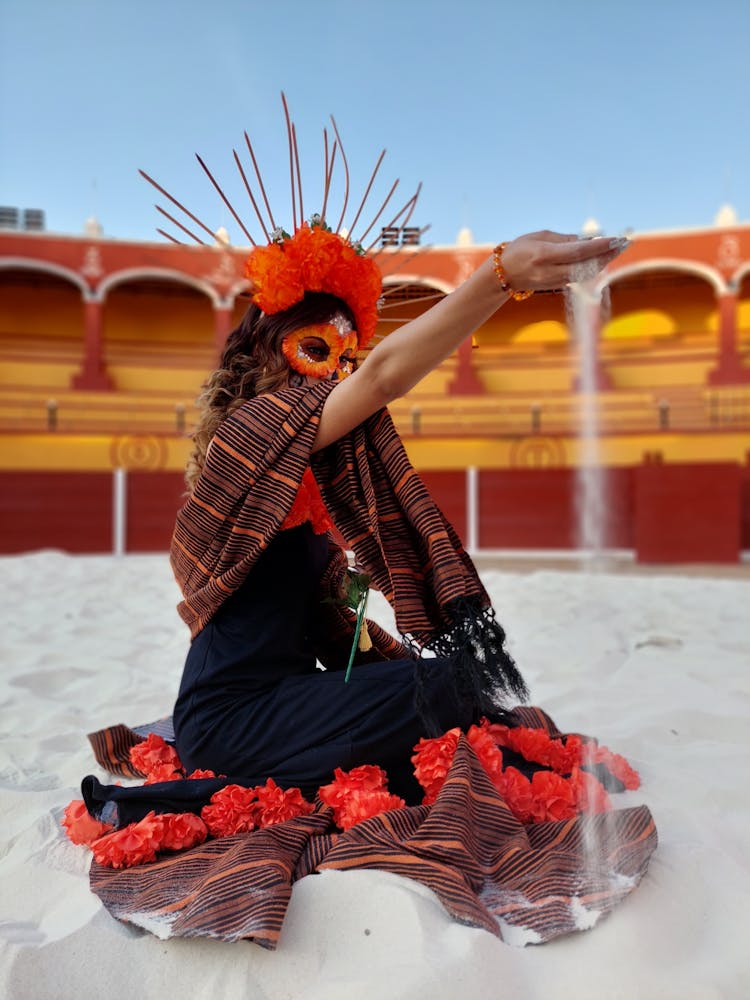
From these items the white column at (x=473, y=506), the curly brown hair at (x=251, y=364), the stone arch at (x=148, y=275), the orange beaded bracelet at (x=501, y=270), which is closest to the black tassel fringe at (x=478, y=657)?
the orange beaded bracelet at (x=501, y=270)

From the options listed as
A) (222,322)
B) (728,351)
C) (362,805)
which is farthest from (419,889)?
(222,322)

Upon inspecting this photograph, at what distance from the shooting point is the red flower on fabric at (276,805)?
133cm

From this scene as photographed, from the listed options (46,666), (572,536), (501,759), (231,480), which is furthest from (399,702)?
(572,536)

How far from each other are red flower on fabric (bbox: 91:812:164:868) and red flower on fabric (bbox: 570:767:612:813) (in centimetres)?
71

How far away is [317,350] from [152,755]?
87cm

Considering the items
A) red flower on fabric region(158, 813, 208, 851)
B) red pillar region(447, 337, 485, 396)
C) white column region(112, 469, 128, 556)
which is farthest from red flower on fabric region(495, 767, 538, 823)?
red pillar region(447, 337, 485, 396)

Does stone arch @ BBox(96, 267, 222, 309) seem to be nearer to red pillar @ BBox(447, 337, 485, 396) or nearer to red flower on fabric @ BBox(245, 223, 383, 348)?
red pillar @ BBox(447, 337, 485, 396)

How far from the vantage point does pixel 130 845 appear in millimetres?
1255

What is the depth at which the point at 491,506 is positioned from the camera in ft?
35.7

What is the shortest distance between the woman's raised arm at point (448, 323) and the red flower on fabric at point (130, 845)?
67 centimetres

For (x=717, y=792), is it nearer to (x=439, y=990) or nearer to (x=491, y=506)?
(x=439, y=990)

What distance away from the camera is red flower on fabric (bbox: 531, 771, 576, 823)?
1370 mm

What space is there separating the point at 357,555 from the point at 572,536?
9609 millimetres

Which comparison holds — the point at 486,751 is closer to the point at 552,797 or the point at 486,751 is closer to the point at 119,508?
the point at 552,797
